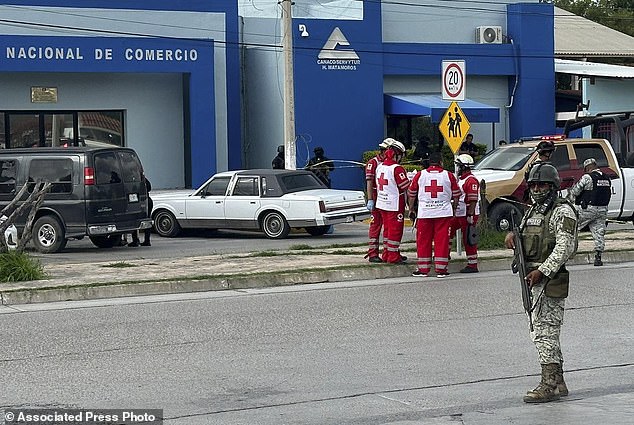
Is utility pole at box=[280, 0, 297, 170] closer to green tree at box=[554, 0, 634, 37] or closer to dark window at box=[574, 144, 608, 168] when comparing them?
dark window at box=[574, 144, 608, 168]

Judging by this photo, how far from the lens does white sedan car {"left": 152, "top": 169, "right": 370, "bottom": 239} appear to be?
22.7 meters

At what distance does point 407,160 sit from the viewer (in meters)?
30.8

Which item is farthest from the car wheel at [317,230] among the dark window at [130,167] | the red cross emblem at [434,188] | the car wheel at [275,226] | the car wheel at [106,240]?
the red cross emblem at [434,188]

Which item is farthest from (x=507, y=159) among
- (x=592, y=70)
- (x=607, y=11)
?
(x=607, y=11)

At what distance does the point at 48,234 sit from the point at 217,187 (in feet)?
14.4

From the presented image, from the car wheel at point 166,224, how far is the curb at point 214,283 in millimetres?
8280

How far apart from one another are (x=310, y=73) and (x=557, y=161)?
426 inches

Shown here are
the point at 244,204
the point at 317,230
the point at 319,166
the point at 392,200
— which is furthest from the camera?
the point at 319,166

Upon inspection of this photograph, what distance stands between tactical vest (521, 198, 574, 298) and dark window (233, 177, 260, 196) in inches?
581

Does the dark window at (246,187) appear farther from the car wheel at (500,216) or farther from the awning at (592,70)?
the awning at (592,70)

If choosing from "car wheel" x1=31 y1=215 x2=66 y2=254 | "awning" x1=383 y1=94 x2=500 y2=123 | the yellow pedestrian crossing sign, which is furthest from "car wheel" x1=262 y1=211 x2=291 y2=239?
"awning" x1=383 y1=94 x2=500 y2=123

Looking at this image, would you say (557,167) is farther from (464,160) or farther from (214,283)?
(214,283)

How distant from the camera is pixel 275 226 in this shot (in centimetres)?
2303

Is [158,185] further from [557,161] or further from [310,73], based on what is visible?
[557,161]
